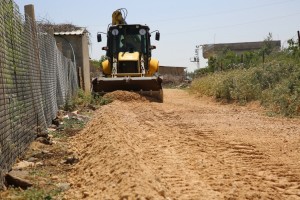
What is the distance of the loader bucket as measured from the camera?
49.3 feet

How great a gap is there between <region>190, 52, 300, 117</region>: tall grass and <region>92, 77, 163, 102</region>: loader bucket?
335cm

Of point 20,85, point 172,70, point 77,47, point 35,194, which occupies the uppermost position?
point 77,47

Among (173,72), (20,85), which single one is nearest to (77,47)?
(20,85)

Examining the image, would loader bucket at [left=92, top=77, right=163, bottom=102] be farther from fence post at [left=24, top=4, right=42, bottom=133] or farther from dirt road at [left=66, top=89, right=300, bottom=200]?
fence post at [left=24, top=4, right=42, bottom=133]

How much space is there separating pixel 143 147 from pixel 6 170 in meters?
2.15

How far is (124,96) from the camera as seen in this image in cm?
1442

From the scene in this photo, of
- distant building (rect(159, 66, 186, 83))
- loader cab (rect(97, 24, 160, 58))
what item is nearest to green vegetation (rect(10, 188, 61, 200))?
loader cab (rect(97, 24, 160, 58))

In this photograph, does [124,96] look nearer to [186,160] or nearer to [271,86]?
[271,86]

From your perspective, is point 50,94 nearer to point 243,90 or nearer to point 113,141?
point 113,141

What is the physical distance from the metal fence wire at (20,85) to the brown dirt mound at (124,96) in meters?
4.62

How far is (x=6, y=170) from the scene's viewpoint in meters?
4.97

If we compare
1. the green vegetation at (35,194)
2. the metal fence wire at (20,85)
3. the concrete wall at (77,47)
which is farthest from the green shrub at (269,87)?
the green vegetation at (35,194)

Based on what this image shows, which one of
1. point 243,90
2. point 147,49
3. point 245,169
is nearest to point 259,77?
point 243,90

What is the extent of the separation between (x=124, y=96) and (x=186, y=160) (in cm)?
892
